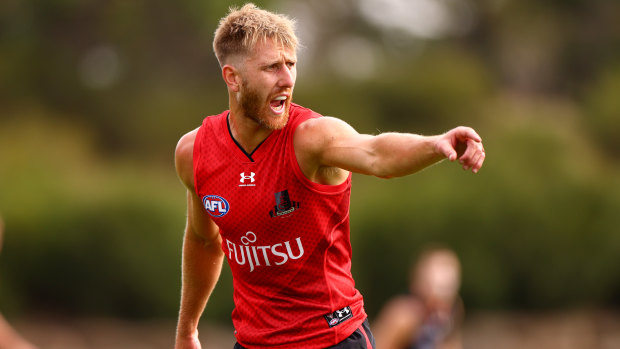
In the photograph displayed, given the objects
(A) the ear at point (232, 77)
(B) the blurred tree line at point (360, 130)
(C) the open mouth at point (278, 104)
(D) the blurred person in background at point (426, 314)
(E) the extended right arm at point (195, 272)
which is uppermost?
(A) the ear at point (232, 77)

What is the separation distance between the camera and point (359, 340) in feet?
15.6

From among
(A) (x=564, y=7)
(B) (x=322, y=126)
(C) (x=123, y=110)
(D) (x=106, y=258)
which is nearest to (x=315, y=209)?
(B) (x=322, y=126)

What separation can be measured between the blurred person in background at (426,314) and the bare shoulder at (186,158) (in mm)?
3661

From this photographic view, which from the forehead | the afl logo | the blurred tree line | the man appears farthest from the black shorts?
the blurred tree line

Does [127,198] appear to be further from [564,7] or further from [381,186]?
[564,7]

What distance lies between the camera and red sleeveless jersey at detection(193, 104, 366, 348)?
4.56 metres

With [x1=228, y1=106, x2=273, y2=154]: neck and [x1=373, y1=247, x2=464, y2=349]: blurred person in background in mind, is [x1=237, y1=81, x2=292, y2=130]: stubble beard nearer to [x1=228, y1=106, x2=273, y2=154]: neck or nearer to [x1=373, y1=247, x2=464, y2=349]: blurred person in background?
[x1=228, y1=106, x2=273, y2=154]: neck

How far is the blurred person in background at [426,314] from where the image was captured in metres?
8.24

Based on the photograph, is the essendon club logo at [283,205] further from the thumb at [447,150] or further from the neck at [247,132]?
the thumb at [447,150]

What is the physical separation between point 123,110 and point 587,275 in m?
14.5

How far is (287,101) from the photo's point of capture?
4625mm

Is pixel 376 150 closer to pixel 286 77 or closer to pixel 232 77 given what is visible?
pixel 286 77

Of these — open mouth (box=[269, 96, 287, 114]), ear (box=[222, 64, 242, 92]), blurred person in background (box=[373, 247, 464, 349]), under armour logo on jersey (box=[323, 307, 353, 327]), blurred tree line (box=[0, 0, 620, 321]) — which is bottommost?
blurred tree line (box=[0, 0, 620, 321])

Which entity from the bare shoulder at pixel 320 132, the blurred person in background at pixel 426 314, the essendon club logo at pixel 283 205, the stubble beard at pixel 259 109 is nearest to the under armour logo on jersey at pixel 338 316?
the essendon club logo at pixel 283 205
